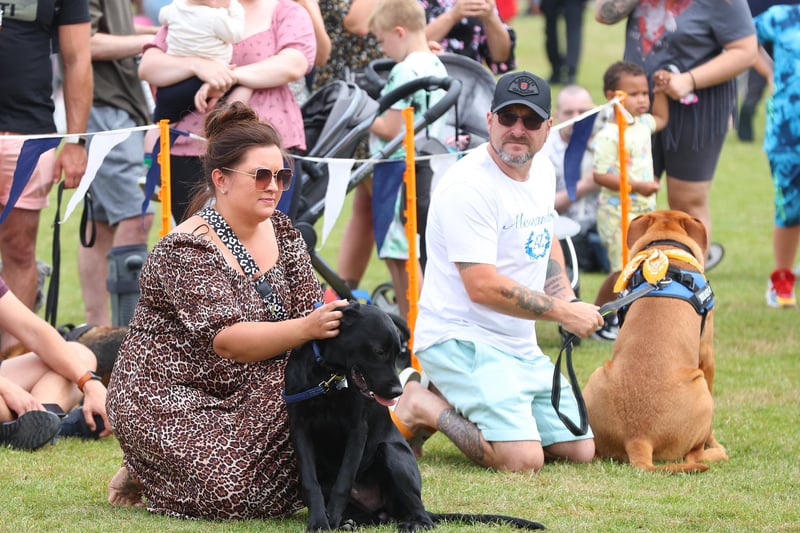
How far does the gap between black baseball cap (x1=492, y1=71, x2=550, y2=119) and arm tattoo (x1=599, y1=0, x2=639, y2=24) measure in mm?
3185

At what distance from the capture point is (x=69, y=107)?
22.7ft

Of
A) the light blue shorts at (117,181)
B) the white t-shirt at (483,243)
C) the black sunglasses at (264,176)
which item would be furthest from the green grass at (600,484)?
the light blue shorts at (117,181)

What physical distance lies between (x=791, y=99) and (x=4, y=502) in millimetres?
6043

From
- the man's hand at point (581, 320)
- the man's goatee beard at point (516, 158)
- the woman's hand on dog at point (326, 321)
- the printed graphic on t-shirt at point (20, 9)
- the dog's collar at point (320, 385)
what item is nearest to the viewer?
the woman's hand on dog at point (326, 321)

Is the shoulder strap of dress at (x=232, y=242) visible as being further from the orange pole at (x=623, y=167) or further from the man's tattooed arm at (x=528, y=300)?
the orange pole at (x=623, y=167)

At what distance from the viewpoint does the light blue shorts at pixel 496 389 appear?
17.4ft

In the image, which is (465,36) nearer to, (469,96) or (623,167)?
(469,96)

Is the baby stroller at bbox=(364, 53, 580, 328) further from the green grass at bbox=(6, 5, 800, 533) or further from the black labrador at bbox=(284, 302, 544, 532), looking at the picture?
the black labrador at bbox=(284, 302, 544, 532)

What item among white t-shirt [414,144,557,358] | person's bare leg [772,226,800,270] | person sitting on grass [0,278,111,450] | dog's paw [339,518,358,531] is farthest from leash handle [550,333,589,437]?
person's bare leg [772,226,800,270]

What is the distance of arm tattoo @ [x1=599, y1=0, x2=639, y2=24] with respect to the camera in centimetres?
817

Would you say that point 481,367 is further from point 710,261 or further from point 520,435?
point 710,261

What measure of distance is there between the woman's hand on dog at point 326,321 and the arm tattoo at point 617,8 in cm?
479

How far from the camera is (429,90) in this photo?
7.09 m

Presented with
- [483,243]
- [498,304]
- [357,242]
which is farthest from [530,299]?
[357,242]
